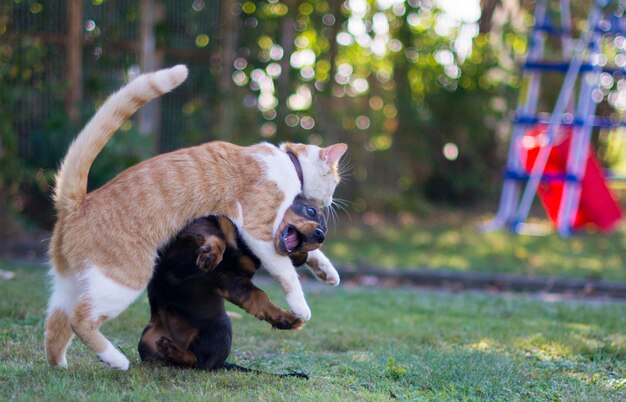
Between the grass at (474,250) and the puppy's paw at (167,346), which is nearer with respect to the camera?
the puppy's paw at (167,346)

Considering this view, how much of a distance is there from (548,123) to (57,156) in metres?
6.96

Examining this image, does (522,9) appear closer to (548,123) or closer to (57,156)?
(548,123)

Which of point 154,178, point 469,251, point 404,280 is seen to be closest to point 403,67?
point 469,251

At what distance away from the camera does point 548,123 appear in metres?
11.9

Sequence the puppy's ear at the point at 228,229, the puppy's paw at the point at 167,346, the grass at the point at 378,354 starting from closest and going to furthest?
the grass at the point at 378,354, the puppy's ear at the point at 228,229, the puppy's paw at the point at 167,346

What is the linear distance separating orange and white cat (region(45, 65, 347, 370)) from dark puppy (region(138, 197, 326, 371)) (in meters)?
0.08

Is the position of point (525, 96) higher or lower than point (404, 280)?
higher

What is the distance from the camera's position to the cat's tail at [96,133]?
401cm

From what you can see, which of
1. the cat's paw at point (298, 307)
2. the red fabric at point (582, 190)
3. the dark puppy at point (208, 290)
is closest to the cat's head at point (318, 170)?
the dark puppy at point (208, 290)

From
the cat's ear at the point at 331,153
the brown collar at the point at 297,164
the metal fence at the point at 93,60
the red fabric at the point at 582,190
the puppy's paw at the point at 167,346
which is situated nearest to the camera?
the puppy's paw at the point at 167,346

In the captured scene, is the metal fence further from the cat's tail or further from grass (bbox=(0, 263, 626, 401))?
the cat's tail

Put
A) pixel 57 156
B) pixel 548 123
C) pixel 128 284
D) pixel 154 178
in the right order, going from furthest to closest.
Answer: pixel 548 123 < pixel 57 156 < pixel 154 178 < pixel 128 284

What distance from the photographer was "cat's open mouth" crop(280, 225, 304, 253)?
13.3 feet

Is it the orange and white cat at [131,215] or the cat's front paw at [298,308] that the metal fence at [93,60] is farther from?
the cat's front paw at [298,308]
